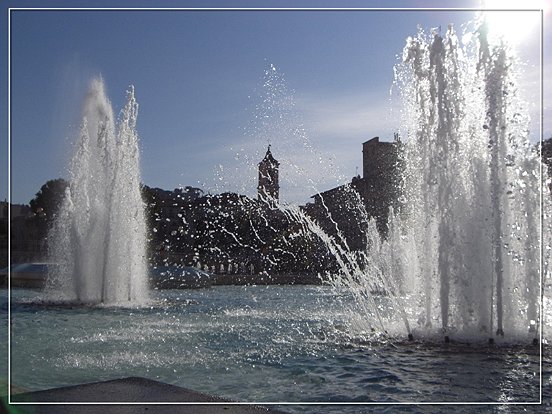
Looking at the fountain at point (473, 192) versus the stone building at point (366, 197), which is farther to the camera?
the stone building at point (366, 197)

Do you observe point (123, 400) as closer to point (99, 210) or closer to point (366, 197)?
point (99, 210)

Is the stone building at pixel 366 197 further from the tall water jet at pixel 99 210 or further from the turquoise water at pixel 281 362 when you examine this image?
the turquoise water at pixel 281 362

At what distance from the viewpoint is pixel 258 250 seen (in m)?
50.4

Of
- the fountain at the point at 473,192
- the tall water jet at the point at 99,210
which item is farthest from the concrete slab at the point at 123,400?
the tall water jet at the point at 99,210

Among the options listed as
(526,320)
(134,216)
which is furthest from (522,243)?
(134,216)

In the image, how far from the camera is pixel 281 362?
651 cm

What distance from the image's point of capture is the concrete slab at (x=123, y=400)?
3615 mm

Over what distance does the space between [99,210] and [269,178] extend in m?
5.58

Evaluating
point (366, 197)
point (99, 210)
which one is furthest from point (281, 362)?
point (366, 197)

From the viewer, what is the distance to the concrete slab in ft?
11.9

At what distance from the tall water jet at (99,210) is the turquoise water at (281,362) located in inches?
195

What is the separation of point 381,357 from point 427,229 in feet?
7.97

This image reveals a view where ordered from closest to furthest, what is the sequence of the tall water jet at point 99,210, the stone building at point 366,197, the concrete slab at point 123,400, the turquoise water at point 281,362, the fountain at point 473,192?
the concrete slab at point 123,400 < the turquoise water at point 281,362 < the fountain at point 473,192 < the tall water jet at point 99,210 < the stone building at point 366,197

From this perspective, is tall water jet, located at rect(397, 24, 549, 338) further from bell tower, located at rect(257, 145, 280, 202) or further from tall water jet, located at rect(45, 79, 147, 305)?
tall water jet, located at rect(45, 79, 147, 305)
